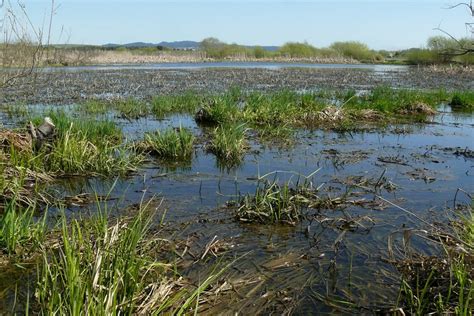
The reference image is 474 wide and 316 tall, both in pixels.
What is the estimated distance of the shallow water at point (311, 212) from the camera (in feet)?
12.2

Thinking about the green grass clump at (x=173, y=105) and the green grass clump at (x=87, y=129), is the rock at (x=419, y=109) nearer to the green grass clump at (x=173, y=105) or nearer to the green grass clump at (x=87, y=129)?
the green grass clump at (x=173, y=105)

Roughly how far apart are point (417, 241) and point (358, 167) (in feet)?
10.5

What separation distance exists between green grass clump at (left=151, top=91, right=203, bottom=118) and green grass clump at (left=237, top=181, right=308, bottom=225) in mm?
8013

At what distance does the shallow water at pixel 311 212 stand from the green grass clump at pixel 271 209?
0.12 m

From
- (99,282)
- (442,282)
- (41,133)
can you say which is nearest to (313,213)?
(442,282)

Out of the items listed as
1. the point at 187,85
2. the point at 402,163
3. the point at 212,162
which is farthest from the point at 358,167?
the point at 187,85

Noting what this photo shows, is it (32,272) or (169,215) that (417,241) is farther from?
(32,272)

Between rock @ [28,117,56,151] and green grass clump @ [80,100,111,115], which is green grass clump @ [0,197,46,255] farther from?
green grass clump @ [80,100,111,115]

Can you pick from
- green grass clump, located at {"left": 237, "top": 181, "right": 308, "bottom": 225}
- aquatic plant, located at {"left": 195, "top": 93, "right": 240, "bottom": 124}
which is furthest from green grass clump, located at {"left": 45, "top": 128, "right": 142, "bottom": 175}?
aquatic plant, located at {"left": 195, "top": 93, "right": 240, "bottom": 124}

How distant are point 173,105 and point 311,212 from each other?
8900mm

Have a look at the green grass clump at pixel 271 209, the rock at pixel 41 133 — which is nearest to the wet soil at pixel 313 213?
the green grass clump at pixel 271 209

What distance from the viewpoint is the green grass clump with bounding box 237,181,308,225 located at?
201 inches

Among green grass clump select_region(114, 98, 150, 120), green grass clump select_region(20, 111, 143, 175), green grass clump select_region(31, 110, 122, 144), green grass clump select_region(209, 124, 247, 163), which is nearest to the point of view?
green grass clump select_region(20, 111, 143, 175)

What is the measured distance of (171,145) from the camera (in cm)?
819
